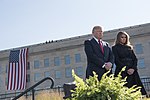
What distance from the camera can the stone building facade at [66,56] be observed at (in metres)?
41.3

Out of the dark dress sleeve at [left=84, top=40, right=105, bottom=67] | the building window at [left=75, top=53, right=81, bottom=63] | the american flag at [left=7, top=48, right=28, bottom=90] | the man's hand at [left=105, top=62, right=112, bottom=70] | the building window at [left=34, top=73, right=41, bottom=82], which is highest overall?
the building window at [left=75, top=53, right=81, bottom=63]

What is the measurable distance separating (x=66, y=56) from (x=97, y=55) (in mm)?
42391

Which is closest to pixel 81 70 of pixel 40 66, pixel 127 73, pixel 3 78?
pixel 40 66

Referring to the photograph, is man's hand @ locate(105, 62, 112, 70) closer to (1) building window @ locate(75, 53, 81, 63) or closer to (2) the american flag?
(2) the american flag

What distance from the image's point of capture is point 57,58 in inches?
1884

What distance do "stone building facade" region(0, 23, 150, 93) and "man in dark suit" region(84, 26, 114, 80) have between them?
1460 inches

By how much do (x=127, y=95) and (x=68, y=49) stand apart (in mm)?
44215

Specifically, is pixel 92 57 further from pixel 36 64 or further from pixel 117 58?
pixel 36 64

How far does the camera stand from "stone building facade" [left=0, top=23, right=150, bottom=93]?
4128 centimetres

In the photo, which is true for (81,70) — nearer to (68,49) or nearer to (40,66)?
(68,49)

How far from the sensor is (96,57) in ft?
14.8

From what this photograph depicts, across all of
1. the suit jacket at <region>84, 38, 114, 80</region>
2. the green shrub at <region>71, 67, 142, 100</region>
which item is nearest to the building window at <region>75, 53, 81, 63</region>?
the suit jacket at <region>84, 38, 114, 80</region>

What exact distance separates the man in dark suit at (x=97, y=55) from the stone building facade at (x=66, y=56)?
1460 inches

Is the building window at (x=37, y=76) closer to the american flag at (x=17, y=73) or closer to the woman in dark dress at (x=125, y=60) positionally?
the american flag at (x=17, y=73)
